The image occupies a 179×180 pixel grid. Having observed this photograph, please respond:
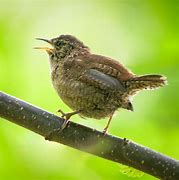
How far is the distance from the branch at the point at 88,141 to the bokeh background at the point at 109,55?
0.08 meters

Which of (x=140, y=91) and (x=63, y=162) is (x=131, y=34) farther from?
(x=63, y=162)

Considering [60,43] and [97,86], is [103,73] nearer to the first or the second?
[97,86]

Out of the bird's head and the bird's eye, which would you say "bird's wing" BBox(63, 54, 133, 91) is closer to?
the bird's head

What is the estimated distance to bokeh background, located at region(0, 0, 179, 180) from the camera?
1.94 m

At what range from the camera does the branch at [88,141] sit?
6.01 feet

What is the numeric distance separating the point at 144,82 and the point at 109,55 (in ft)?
1.28

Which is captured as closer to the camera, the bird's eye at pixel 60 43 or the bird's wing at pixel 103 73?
the bird's wing at pixel 103 73

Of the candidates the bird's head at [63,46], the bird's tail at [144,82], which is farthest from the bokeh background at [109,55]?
the bird's head at [63,46]

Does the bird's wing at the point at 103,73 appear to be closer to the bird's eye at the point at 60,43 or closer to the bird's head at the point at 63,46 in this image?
the bird's head at the point at 63,46

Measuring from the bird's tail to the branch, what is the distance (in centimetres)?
39

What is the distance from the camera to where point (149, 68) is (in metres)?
2.10

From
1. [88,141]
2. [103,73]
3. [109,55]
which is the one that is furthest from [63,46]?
[88,141]

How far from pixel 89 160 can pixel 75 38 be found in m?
1.50

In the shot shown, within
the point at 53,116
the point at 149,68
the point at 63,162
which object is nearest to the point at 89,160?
the point at 63,162
